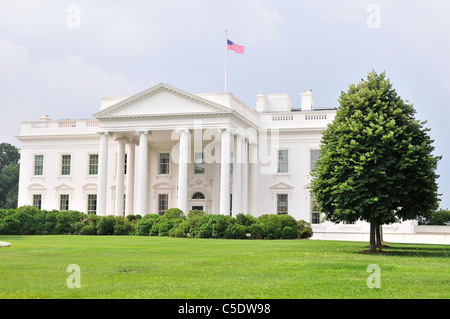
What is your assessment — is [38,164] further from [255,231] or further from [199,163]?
[255,231]

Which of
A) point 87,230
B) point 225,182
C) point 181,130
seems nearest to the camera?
point 87,230

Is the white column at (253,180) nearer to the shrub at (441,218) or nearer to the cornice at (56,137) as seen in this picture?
the cornice at (56,137)

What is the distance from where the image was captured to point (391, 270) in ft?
51.2

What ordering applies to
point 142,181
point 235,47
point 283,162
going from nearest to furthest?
1. point 142,181
2. point 235,47
3. point 283,162

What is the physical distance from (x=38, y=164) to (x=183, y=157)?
19464 millimetres

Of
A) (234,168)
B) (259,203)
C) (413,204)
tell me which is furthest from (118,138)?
(413,204)

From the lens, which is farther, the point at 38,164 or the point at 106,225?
the point at 38,164

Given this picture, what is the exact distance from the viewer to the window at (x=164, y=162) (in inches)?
2110

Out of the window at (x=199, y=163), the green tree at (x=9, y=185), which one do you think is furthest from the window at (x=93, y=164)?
the green tree at (x=9, y=185)

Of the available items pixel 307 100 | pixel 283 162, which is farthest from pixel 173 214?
pixel 307 100

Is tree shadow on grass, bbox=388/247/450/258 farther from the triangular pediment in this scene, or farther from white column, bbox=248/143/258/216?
white column, bbox=248/143/258/216

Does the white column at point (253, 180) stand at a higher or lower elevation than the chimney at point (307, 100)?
lower

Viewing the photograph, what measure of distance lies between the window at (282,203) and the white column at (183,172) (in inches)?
438

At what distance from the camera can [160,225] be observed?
128 feet
